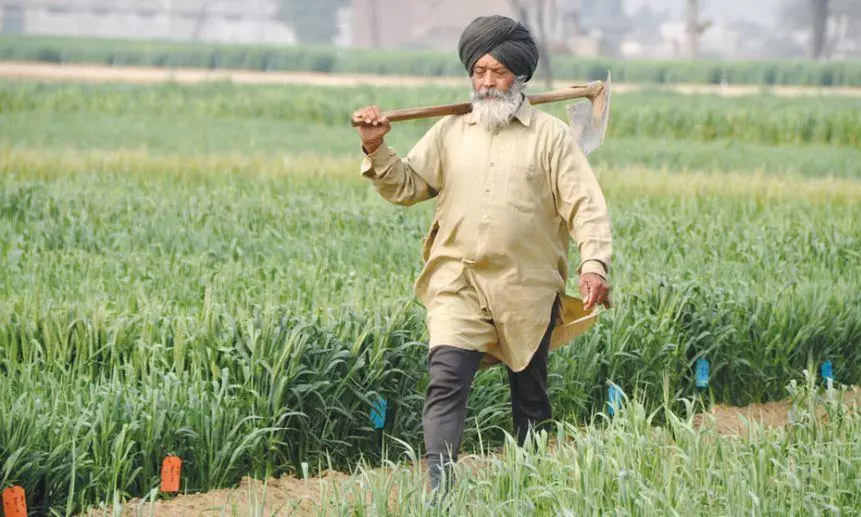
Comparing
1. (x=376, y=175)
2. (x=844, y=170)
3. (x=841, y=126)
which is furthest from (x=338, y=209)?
(x=841, y=126)

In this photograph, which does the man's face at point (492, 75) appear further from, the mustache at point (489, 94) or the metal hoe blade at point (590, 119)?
the metal hoe blade at point (590, 119)

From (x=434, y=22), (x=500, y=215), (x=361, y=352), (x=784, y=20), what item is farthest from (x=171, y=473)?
(x=784, y=20)

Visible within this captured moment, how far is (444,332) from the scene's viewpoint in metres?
5.03

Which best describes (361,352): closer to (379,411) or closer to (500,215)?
(379,411)

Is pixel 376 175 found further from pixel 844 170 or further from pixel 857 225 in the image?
pixel 844 170

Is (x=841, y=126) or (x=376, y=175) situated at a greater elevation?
(x=376, y=175)

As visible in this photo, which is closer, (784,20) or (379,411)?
(379,411)

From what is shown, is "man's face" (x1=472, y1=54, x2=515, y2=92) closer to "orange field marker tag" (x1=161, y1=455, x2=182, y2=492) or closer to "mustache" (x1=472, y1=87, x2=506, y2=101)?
"mustache" (x1=472, y1=87, x2=506, y2=101)

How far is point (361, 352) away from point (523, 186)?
1.35m

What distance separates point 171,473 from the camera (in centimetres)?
521

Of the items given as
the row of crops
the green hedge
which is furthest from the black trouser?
the green hedge

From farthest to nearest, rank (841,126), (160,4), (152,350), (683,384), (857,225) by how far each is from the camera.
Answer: (160,4) → (841,126) → (857,225) → (683,384) → (152,350)

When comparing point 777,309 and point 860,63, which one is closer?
point 777,309

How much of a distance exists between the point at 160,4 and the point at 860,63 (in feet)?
188
